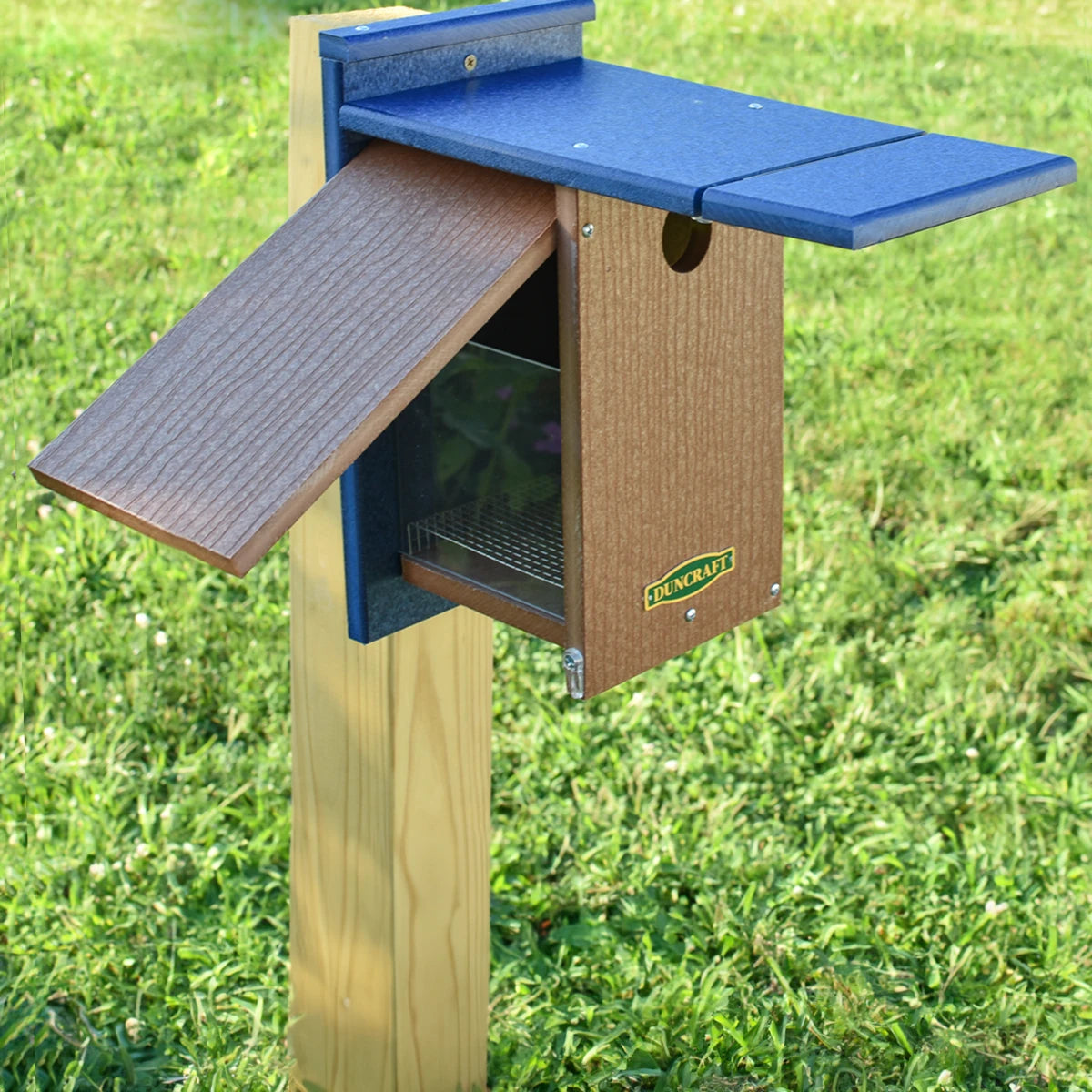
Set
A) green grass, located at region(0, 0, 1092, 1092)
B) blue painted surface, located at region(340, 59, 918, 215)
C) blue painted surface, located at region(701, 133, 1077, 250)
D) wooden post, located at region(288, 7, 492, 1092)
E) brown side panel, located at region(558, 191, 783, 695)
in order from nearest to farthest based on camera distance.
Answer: blue painted surface, located at region(701, 133, 1077, 250)
blue painted surface, located at region(340, 59, 918, 215)
brown side panel, located at region(558, 191, 783, 695)
wooden post, located at region(288, 7, 492, 1092)
green grass, located at region(0, 0, 1092, 1092)

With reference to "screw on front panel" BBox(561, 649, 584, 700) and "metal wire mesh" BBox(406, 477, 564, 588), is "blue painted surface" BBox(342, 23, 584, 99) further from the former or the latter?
"screw on front panel" BBox(561, 649, 584, 700)

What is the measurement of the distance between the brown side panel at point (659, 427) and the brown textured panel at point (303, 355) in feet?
0.28

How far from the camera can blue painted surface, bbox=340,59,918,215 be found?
1251mm

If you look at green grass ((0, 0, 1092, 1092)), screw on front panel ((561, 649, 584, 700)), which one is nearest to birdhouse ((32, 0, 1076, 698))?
screw on front panel ((561, 649, 584, 700))

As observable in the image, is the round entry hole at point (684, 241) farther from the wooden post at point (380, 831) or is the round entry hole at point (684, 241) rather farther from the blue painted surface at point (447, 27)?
the wooden post at point (380, 831)

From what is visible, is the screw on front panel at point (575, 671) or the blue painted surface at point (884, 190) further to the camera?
the screw on front panel at point (575, 671)

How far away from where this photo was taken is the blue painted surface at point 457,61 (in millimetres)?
1455

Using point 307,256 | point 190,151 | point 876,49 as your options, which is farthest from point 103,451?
point 876,49

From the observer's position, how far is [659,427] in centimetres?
149

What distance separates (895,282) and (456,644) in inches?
118

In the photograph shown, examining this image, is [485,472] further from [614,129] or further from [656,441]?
[614,129]

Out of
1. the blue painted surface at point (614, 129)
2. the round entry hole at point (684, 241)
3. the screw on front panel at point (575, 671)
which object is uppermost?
the blue painted surface at point (614, 129)

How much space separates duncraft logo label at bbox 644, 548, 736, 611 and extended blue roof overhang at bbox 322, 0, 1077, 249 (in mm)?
442

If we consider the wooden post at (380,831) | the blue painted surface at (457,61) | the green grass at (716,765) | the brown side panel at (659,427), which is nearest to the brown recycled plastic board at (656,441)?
the brown side panel at (659,427)
